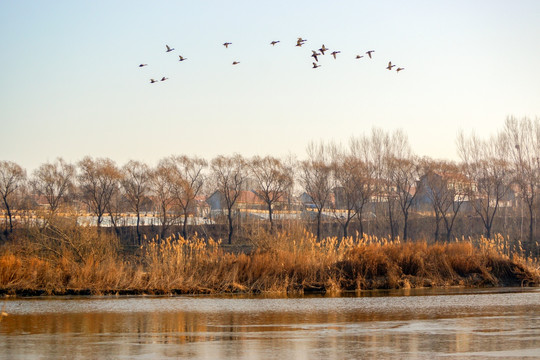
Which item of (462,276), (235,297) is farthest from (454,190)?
(235,297)

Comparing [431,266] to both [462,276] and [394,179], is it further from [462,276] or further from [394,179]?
[394,179]

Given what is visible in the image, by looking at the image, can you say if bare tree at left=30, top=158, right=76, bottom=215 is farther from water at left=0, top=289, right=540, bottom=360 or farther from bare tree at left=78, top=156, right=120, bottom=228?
water at left=0, top=289, right=540, bottom=360

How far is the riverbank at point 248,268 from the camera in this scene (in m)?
25.6

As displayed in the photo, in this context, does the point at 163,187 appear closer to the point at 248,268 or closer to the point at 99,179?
the point at 99,179

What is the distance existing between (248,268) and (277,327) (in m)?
10.9

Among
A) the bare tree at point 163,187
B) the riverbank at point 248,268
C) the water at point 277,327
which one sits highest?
the bare tree at point 163,187

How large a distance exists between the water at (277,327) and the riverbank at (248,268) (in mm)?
2075

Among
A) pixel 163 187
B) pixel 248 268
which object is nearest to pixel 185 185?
pixel 163 187

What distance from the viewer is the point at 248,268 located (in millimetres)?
26625

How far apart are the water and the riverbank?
→ 207 cm

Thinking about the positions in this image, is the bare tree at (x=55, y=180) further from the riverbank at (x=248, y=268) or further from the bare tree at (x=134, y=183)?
the riverbank at (x=248, y=268)

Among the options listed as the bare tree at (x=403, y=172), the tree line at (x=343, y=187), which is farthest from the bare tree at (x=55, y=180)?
the bare tree at (x=403, y=172)

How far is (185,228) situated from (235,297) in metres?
50.1

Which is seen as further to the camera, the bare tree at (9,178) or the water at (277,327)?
the bare tree at (9,178)
